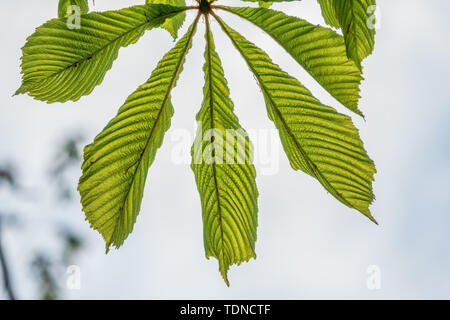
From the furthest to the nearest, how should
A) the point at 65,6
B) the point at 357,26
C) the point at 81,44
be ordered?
1. the point at 65,6
2. the point at 81,44
3. the point at 357,26

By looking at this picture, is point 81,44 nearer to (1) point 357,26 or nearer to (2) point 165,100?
(2) point 165,100

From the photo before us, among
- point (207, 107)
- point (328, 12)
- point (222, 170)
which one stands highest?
point (328, 12)

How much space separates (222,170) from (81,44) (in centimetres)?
31

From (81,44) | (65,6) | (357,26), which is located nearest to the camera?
(357,26)

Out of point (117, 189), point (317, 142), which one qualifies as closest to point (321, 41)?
point (317, 142)

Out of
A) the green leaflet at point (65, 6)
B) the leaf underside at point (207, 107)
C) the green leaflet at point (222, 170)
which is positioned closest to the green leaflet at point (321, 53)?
the leaf underside at point (207, 107)

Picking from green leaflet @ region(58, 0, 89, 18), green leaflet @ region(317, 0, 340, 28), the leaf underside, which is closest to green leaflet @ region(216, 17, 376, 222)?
the leaf underside

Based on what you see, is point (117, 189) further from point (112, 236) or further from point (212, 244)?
point (212, 244)

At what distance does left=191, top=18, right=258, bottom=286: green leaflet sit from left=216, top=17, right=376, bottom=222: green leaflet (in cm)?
9

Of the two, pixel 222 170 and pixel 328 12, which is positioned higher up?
pixel 328 12

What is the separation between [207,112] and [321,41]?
0.74ft

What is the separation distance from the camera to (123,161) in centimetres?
67

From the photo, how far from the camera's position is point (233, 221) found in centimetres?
75

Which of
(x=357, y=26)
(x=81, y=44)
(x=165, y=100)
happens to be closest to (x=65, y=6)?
(x=81, y=44)
